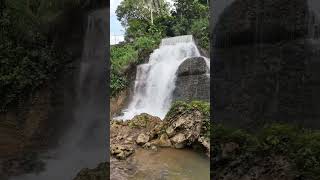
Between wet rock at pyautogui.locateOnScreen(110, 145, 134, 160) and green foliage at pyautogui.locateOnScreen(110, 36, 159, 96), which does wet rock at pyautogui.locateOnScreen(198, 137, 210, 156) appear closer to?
wet rock at pyautogui.locateOnScreen(110, 145, 134, 160)

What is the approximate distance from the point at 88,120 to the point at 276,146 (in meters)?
2.38

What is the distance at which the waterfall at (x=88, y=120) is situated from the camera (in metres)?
5.66

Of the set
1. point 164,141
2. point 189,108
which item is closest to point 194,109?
point 189,108

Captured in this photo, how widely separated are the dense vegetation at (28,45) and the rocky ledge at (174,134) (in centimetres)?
498

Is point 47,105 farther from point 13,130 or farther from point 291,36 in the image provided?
Result: point 291,36

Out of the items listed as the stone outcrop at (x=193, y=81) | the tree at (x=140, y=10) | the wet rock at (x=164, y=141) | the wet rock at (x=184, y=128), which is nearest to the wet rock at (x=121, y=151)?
the wet rock at (x=164, y=141)

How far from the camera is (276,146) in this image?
16.5 feet

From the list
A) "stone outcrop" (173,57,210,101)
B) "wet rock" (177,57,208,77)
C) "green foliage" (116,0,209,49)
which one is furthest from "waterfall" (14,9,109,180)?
"green foliage" (116,0,209,49)

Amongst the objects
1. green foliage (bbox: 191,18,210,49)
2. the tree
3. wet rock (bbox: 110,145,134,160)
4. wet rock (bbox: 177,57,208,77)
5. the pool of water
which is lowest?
the pool of water

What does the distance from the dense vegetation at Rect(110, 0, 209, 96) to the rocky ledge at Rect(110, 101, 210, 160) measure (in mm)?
4117

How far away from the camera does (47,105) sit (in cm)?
590

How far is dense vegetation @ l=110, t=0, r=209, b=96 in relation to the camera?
625 inches

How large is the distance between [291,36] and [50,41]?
309cm


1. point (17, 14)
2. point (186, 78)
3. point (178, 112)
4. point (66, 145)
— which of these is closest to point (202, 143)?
point (178, 112)
